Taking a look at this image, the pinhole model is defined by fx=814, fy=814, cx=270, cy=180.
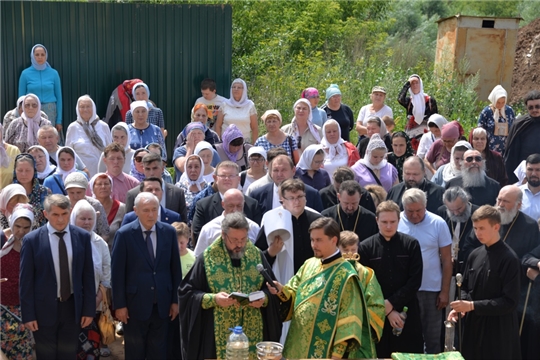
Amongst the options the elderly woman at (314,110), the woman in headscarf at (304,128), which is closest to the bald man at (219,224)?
the woman in headscarf at (304,128)

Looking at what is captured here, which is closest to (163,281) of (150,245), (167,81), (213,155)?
(150,245)

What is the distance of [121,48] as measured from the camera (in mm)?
12148

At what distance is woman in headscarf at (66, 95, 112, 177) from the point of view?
385 inches

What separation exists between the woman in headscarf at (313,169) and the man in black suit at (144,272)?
2.30m

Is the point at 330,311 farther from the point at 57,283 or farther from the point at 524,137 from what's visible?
the point at 524,137

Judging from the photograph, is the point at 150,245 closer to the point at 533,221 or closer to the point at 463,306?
the point at 463,306

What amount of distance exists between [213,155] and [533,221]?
12.2ft

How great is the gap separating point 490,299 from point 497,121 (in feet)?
15.4

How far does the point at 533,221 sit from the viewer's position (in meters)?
7.32

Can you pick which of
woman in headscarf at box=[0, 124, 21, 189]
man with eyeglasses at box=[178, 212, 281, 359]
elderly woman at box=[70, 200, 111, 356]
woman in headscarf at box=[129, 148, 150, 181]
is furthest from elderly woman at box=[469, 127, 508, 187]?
woman in headscarf at box=[0, 124, 21, 189]

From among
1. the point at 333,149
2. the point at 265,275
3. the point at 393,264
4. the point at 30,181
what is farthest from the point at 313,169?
the point at 265,275

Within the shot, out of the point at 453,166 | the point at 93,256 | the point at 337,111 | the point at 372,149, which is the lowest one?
the point at 93,256

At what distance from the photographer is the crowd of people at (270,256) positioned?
578cm

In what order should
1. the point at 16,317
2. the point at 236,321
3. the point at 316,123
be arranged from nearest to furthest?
1. the point at 236,321
2. the point at 16,317
3. the point at 316,123
